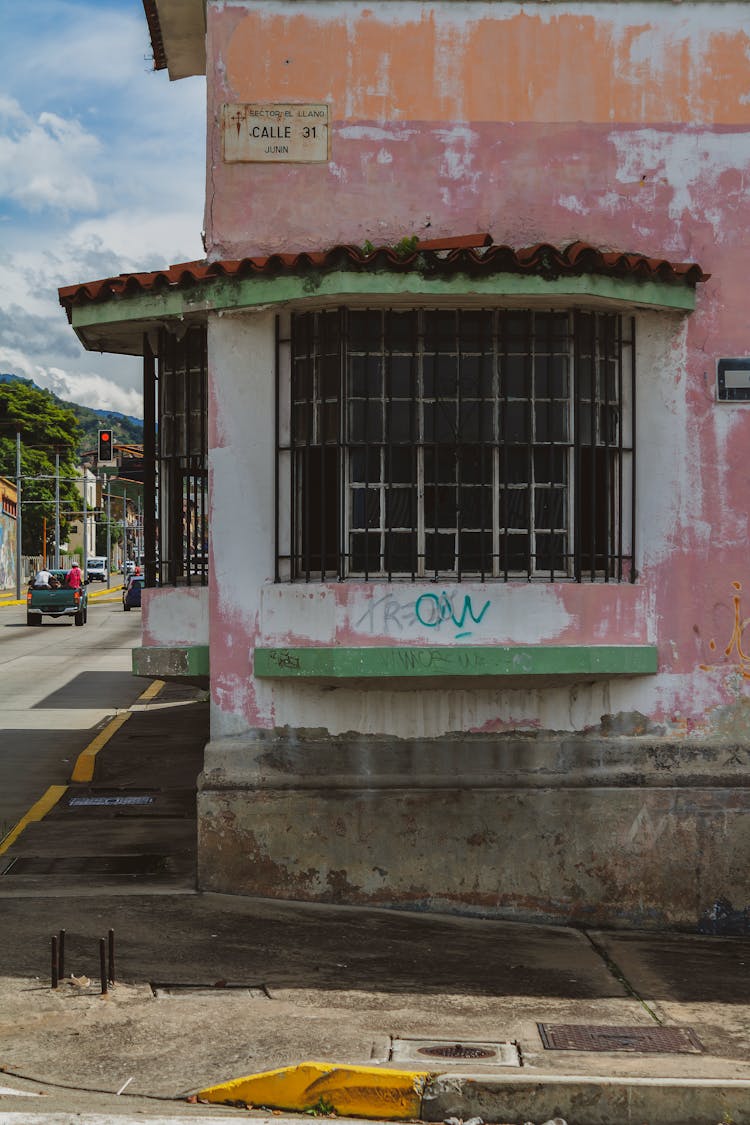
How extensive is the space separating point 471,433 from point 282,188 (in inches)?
83.0

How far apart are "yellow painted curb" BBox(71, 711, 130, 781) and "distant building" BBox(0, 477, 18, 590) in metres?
68.9

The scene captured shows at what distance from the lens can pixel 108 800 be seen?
13836mm

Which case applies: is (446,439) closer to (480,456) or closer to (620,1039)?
(480,456)

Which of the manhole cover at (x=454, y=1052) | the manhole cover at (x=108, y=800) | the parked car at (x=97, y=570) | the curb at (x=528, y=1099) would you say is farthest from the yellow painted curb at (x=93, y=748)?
the parked car at (x=97, y=570)

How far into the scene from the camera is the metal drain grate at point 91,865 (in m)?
10.4

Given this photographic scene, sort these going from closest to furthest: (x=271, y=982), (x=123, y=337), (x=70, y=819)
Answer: (x=271, y=982) → (x=123, y=337) → (x=70, y=819)

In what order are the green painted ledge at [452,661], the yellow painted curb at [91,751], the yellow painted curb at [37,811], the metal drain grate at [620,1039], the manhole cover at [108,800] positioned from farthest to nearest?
the yellow painted curb at [91,751], the manhole cover at [108,800], the yellow painted curb at [37,811], the green painted ledge at [452,661], the metal drain grate at [620,1039]

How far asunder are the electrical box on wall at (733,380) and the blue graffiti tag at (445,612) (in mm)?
2148

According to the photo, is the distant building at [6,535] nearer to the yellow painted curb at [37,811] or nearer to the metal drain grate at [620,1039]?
the yellow painted curb at [37,811]

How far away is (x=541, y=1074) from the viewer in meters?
6.33

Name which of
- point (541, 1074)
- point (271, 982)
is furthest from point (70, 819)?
point (541, 1074)

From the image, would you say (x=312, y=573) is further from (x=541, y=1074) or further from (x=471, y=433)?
(x=541, y=1074)

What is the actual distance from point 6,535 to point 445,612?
279 feet

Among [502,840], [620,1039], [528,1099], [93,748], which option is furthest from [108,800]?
[528,1099]
